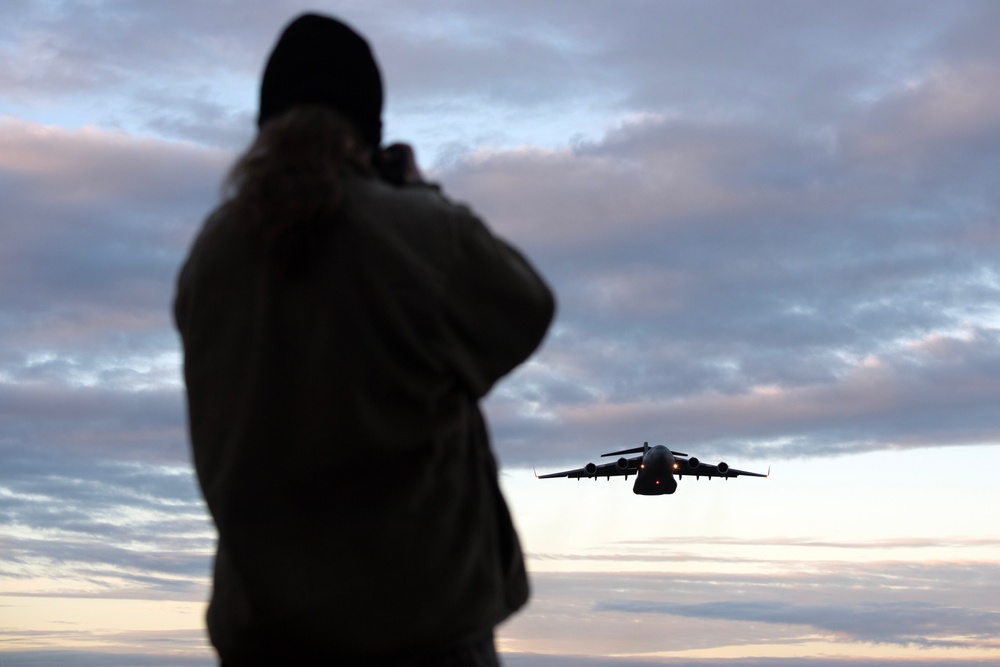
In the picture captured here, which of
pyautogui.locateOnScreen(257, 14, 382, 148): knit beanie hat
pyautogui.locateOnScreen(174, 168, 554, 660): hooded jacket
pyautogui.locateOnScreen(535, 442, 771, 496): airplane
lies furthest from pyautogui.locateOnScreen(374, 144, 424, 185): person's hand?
pyautogui.locateOnScreen(535, 442, 771, 496): airplane

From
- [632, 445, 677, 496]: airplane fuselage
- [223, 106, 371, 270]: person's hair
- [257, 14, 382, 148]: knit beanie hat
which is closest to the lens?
[223, 106, 371, 270]: person's hair

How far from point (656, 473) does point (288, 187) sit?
157 ft

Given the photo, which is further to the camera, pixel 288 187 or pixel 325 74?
pixel 325 74

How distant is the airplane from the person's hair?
1849 inches

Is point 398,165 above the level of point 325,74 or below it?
below

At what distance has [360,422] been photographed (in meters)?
1.77

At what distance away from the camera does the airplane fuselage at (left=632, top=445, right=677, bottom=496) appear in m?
48.0

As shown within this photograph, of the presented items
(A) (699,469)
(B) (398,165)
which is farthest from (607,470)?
(B) (398,165)

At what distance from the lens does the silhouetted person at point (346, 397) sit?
1.79m

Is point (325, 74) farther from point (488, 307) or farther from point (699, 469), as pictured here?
point (699, 469)

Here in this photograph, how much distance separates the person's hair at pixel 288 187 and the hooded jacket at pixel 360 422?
1.7 inches

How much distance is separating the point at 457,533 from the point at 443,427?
20 cm

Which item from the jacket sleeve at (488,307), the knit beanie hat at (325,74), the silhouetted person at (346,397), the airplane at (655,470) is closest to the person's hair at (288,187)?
the silhouetted person at (346,397)

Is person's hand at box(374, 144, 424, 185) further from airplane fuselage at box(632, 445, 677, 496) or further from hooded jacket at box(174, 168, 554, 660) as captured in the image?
airplane fuselage at box(632, 445, 677, 496)
